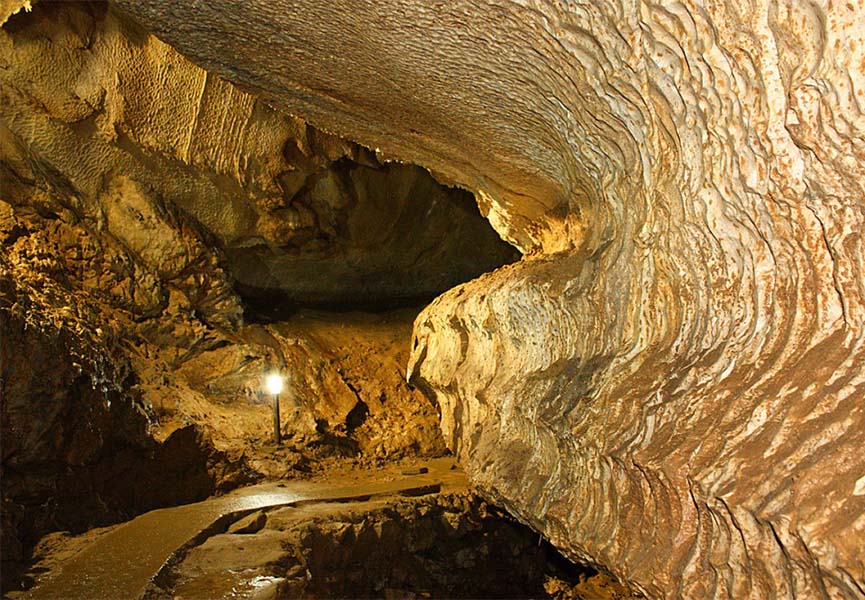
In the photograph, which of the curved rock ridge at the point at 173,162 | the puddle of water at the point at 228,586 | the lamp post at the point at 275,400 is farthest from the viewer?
the lamp post at the point at 275,400

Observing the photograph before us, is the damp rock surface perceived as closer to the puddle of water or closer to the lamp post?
the puddle of water

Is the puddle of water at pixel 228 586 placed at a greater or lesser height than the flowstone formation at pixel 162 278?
lesser

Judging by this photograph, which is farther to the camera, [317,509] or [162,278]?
[162,278]

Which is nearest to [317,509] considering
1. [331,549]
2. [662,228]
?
[331,549]

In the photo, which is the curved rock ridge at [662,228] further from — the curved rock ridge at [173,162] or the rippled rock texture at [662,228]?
the curved rock ridge at [173,162]

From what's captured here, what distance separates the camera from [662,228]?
2.70 m

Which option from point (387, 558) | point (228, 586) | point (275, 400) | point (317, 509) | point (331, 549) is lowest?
point (387, 558)

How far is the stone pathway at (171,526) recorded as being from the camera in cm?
427

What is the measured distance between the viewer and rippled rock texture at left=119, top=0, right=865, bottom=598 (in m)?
1.98

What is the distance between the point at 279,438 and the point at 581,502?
4581 mm

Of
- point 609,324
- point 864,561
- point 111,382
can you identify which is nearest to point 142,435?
point 111,382

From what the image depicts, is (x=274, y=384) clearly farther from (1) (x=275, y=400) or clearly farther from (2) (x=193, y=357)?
(2) (x=193, y=357)

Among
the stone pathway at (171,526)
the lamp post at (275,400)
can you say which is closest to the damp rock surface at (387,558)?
the stone pathway at (171,526)

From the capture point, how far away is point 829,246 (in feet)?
6.66
